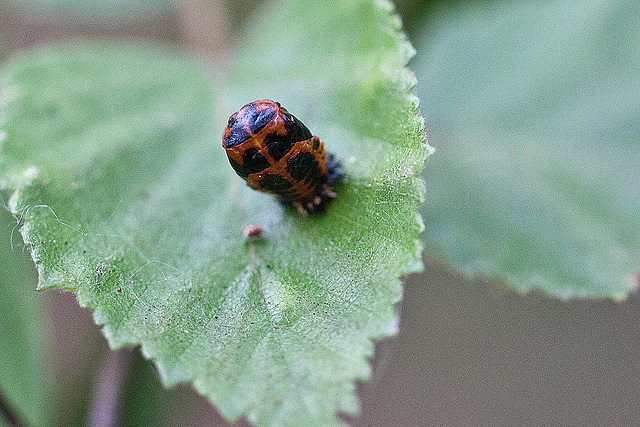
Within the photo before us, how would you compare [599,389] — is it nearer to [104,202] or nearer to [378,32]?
[378,32]

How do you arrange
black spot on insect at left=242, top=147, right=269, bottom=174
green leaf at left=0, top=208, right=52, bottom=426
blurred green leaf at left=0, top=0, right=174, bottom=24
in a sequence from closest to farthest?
black spot on insect at left=242, top=147, right=269, bottom=174, green leaf at left=0, top=208, right=52, bottom=426, blurred green leaf at left=0, top=0, right=174, bottom=24

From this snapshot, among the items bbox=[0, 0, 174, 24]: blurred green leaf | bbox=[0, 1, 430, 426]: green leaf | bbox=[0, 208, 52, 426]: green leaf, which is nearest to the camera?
bbox=[0, 1, 430, 426]: green leaf

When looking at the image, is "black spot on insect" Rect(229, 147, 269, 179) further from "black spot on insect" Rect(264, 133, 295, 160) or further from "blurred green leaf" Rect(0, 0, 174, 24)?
"blurred green leaf" Rect(0, 0, 174, 24)

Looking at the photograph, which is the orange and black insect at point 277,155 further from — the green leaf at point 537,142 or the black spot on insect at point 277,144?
the green leaf at point 537,142

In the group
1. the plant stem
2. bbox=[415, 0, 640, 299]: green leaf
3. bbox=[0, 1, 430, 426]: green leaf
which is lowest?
bbox=[415, 0, 640, 299]: green leaf

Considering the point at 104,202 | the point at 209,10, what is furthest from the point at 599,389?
the point at 104,202

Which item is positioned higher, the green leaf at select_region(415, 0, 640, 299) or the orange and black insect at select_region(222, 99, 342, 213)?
the orange and black insect at select_region(222, 99, 342, 213)

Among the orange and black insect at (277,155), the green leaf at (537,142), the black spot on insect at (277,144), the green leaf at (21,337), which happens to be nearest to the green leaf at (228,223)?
the orange and black insect at (277,155)

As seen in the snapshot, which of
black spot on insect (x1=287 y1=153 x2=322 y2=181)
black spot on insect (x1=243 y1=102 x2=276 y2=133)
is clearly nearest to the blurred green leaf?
black spot on insect (x1=243 y1=102 x2=276 y2=133)
